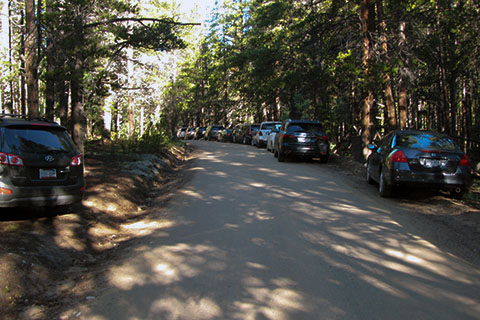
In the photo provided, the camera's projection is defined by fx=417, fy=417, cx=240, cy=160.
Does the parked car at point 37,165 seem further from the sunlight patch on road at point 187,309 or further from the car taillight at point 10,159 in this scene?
the sunlight patch on road at point 187,309

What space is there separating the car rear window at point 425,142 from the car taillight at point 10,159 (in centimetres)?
827

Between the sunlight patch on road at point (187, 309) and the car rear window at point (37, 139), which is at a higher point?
the car rear window at point (37, 139)

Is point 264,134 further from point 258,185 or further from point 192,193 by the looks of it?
point 192,193

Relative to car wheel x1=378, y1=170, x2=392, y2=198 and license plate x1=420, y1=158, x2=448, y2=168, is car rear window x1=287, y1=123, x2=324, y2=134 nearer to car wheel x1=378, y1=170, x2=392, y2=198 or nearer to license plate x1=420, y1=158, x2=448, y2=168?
car wheel x1=378, y1=170, x2=392, y2=198

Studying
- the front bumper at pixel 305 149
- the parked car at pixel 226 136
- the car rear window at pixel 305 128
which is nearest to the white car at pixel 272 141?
the car rear window at pixel 305 128

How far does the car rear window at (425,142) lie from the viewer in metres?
9.96

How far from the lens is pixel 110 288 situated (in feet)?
16.2

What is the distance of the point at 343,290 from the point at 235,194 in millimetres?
6141

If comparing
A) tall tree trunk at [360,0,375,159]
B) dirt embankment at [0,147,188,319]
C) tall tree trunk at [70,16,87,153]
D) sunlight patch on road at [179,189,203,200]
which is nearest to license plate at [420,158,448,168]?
sunlight patch on road at [179,189,203,200]

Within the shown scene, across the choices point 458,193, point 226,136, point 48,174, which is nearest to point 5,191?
point 48,174

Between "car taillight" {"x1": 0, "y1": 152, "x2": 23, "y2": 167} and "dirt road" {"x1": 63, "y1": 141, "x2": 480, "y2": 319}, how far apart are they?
2.31 meters

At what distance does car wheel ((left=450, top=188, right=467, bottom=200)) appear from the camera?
970 cm

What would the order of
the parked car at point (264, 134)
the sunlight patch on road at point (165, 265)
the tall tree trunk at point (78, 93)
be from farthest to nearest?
the parked car at point (264, 134) < the tall tree trunk at point (78, 93) < the sunlight patch on road at point (165, 265)

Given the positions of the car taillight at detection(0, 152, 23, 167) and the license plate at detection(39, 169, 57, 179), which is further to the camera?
the license plate at detection(39, 169, 57, 179)
